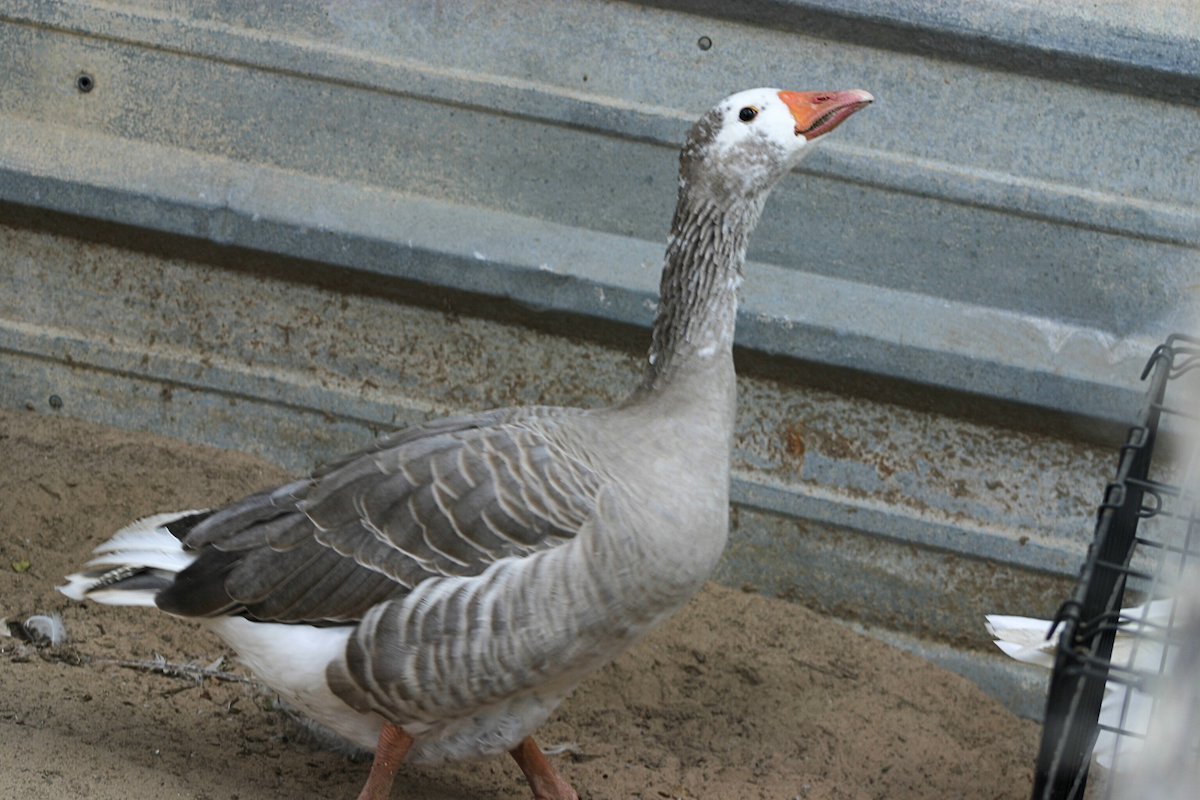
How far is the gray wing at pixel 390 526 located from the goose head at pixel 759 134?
0.76m

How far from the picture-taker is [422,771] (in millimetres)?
3035

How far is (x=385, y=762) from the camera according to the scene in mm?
2461

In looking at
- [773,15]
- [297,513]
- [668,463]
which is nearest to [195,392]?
[297,513]

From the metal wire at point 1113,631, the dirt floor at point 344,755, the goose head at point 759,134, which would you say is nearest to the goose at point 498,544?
the goose head at point 759,134

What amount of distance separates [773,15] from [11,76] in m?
2.91

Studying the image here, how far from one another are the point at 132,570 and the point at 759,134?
1982 millimetres

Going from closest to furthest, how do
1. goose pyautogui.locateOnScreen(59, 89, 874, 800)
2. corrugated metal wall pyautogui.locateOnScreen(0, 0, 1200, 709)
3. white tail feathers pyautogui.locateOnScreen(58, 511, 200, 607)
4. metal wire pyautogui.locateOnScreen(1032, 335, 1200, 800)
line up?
metal wire pyautogui.locateOnScreen(1032, 335, 1200, 800)
goose pyautogui.locateOnScreen(59, 89, 874, 800)
white tail feathers pyautogui.locateOnScreen(58, 511, 200, 607)
corrugated metal wall pyautogui.locateOnScreen(0, 0, 1200, 709)

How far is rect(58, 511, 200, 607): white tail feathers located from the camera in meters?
2.57

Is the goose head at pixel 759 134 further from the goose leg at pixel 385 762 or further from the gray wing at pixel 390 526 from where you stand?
the goose leg at pixel 385 762

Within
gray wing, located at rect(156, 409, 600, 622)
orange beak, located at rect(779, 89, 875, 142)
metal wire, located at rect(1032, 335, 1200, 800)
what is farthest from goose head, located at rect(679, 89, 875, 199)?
metal wire, located at rect(1032, 335, 1200, 800)

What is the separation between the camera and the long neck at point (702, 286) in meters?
2.62

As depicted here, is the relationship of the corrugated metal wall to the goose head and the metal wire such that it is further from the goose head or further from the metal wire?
the goose head

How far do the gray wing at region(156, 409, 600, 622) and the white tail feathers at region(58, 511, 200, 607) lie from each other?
5 cm

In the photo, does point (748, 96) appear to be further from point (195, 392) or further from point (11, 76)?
point (11, 76)
